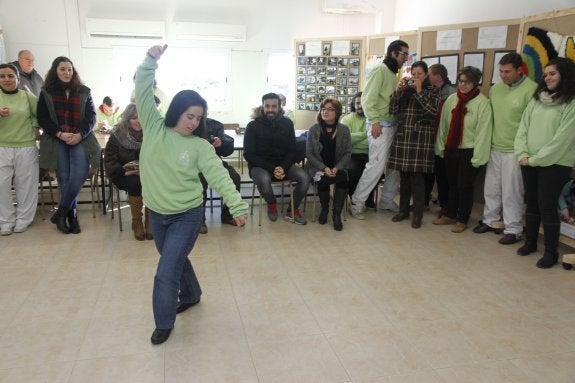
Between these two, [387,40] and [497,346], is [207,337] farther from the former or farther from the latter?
[387,40]

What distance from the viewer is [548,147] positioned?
316cm

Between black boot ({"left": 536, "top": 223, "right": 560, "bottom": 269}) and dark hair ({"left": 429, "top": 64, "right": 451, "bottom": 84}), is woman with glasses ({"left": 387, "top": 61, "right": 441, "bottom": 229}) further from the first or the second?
black boot ({"left": 536, "top": 223, "right": 560, "bottom": 269})

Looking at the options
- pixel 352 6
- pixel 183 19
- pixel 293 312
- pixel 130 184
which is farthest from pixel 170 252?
pixel 352 6

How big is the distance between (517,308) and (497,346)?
0.51 m

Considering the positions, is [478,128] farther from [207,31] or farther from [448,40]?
[207,31]

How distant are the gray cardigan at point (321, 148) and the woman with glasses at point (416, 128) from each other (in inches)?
17.6

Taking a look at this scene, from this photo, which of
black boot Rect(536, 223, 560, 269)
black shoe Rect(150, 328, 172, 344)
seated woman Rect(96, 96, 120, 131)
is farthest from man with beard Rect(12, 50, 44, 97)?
black boot Rect(536, 223, 560, 269)

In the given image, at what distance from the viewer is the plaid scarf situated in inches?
147

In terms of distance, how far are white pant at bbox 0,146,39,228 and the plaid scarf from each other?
38 cm

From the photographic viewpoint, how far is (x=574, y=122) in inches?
122

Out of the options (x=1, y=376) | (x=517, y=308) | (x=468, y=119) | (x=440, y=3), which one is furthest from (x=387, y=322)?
(x=440, y=3)

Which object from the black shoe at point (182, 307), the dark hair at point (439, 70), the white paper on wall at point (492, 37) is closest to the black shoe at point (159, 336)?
the black shoe at point (182, 307)

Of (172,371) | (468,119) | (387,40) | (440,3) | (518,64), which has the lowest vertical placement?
(172,371)

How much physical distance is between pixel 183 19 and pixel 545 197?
18.1ft
